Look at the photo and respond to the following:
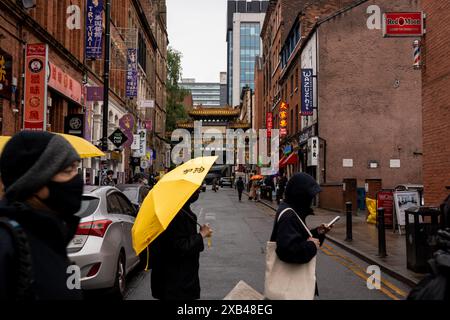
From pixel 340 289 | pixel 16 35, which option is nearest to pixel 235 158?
pixel 16 35

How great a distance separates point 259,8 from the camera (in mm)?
168375

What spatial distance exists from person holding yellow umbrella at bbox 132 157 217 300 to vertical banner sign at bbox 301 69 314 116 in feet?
86.9

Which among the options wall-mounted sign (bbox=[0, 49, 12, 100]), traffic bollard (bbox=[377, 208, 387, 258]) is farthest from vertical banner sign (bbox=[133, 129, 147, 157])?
traffic bollard (bbox=[377, 208, 387, 258])

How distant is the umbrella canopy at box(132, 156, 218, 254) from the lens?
157 inches

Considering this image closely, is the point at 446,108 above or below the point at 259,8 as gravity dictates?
below

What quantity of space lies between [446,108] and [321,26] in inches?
720

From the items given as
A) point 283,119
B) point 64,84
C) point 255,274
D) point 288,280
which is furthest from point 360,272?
point 283,119

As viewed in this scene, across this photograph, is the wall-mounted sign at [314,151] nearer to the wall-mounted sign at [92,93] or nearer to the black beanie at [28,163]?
the wall-mounted sign at [92,93]

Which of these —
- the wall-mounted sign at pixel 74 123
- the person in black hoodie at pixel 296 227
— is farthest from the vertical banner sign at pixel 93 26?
the person in black hoodie at pixel 296 227

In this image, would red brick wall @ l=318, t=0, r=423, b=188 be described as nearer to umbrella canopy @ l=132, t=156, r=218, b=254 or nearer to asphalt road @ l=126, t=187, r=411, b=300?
asphalt road @ l=126, t=187, r=411, b=300

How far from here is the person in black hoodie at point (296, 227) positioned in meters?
3.67

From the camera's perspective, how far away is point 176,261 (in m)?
4.21

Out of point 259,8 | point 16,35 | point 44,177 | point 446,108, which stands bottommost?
point 44,177
